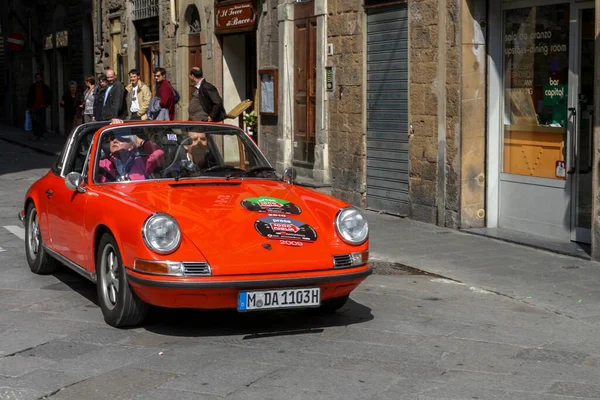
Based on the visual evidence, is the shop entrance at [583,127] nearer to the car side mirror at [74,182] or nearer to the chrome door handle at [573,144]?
the chrome door handle at [573,144]

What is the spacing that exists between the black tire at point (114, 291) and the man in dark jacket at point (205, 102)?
8.24 metres

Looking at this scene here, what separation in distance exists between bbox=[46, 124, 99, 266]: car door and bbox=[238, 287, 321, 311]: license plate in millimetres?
1548

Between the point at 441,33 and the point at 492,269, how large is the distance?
3.66m

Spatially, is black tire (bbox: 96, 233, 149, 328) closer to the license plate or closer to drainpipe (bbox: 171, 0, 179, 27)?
the license plate

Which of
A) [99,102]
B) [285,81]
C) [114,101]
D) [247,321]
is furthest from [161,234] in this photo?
[99,102]

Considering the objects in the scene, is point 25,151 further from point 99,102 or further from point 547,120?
point 547,120

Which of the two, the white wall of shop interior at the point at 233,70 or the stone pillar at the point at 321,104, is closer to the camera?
the stone pillar at the point at 321,104

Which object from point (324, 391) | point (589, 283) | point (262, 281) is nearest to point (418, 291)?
point (589, 283)

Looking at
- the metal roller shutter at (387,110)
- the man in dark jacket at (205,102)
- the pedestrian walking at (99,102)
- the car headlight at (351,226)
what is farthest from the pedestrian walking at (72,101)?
the car headlight at (351,226)

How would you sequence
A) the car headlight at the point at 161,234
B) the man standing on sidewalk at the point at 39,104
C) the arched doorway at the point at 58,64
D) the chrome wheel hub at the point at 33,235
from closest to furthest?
the car headlight at the point at 161,234 < the chrome wheel hub at the point at 33,235 < the man standing on sidewalk at the point at 39,104 < the arched doorway at the point at 58,64

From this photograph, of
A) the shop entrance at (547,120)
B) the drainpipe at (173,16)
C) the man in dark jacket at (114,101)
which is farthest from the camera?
the drainpipe at (173,16)

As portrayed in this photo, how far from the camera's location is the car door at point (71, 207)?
7.74 m

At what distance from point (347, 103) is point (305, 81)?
1.76m

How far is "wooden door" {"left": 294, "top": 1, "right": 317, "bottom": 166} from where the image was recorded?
15836 mm
